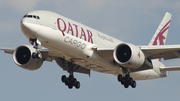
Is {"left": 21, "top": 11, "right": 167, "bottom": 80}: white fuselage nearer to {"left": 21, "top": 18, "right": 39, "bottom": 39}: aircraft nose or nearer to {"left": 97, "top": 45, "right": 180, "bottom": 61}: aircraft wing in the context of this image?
{"left": 21, "top": 18, "right": 39, "bottom": 39}: aircraft nose

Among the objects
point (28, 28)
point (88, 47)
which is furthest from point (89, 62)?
point (28, 28)

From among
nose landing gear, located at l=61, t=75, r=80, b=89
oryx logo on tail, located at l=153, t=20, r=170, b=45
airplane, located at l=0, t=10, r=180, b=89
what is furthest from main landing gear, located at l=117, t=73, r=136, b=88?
oryx logo on tail, located at l=153, t=20, r=170, b=45

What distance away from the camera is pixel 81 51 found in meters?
33.8

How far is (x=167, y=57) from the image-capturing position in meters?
36.8

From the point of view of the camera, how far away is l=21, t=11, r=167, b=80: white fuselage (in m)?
31.4

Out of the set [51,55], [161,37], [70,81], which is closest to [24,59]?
[51,55]

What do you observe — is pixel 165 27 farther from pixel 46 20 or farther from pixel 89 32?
pixel 46 20

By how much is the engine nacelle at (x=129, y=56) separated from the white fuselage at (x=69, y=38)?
1299 mm

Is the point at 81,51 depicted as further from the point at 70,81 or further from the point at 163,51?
the point at 163,51

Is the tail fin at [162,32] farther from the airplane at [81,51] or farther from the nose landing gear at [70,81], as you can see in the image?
the nose landing gear at [70,81]

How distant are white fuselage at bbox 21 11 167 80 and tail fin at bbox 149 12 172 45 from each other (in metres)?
9.52

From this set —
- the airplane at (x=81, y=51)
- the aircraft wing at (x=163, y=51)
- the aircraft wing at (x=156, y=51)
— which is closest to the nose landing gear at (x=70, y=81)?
the airplane at (x=81, y=51)

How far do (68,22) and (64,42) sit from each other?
6.30 ft

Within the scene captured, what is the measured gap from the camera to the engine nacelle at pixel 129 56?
33906 millimetres
